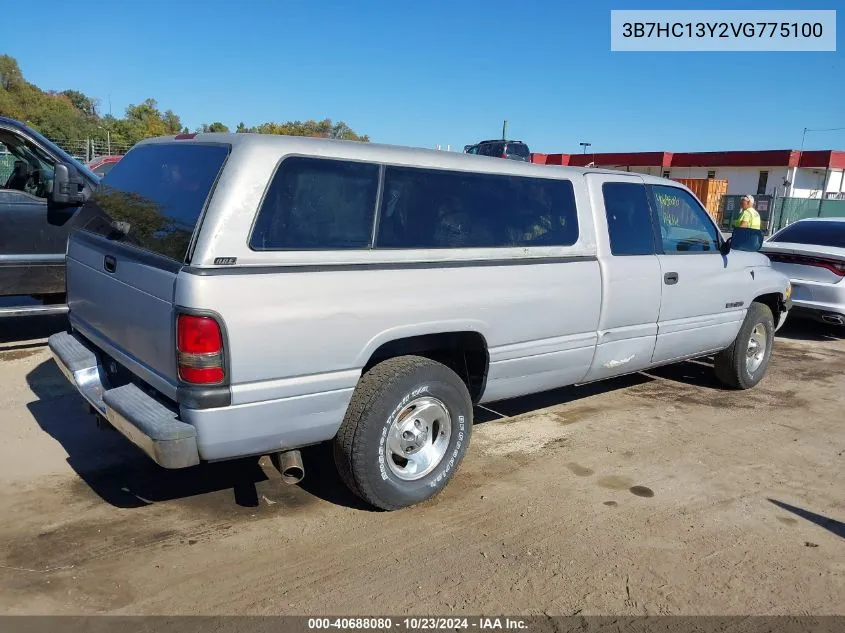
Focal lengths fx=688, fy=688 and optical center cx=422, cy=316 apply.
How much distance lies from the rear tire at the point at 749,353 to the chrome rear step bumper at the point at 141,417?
16.7 ft

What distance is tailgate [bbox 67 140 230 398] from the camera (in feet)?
10.4

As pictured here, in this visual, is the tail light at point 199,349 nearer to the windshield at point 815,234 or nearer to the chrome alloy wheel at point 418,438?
the chrome alloy wheel at point 418,438

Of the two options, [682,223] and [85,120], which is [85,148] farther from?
[85,120]

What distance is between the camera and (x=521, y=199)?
4.36m

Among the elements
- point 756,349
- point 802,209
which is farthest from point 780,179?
point 756,349

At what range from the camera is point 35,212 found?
6.28 m

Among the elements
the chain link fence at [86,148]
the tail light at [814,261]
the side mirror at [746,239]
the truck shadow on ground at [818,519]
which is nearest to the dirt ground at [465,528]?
the truck shadow on ground at [818,519]

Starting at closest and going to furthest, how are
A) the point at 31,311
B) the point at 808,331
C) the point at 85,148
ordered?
the point at 31,311, the point at 808,331, the point at 85,148

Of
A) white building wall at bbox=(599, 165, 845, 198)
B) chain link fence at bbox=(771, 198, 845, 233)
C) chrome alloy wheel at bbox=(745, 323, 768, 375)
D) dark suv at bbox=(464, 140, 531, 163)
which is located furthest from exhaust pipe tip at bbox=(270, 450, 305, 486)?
white building wall at bbox=(599, 165, 845, 198)

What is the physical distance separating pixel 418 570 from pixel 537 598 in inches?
22.6

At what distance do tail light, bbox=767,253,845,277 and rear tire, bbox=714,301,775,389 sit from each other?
8.30ft

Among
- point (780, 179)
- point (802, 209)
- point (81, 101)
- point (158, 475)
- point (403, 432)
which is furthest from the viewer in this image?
point (81, 101)

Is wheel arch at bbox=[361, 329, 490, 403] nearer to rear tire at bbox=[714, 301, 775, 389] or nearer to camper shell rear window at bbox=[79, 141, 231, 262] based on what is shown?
camper shell rear window at bbox=[79, 141, 231, 262]

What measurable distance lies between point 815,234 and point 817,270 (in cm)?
122
